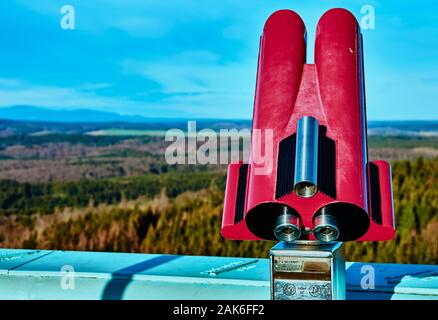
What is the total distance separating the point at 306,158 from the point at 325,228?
0.52 ft

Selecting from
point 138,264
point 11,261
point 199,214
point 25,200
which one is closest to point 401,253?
point 199,214

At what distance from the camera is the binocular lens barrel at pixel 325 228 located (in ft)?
4.48

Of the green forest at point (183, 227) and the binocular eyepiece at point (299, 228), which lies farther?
the green forest at point (183, 227)

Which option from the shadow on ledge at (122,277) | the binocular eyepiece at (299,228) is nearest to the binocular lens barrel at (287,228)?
the binocular eyepiece at (299,228)

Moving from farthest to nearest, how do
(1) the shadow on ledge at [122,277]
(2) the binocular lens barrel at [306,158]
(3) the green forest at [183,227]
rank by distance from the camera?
(3) the green forest at [183,227] < (1) the shadow on ledge at [122,277] < (2) the binocular lens barrel at [306,158]

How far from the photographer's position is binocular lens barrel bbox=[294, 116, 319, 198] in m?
1.34

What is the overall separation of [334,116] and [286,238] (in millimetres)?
301

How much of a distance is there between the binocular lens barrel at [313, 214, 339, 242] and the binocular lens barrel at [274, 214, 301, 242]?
39 mm

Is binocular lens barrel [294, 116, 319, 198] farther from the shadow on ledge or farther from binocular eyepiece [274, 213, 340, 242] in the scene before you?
the shadow on ledge

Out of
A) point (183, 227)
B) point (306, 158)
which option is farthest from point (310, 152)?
point (183, 227)

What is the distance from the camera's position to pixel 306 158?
4.46 feet

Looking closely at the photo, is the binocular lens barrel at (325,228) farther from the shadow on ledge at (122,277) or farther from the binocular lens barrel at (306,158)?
the shadow on ledge at (122,277)
